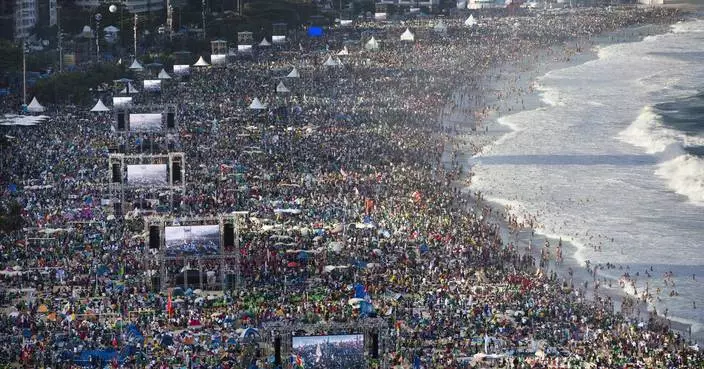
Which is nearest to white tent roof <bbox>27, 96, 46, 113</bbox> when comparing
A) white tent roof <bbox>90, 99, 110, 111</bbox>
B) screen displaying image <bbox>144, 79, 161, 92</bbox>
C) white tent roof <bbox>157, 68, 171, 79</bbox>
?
white tent roof <bbox>90, 99, 110, 111</bbox>

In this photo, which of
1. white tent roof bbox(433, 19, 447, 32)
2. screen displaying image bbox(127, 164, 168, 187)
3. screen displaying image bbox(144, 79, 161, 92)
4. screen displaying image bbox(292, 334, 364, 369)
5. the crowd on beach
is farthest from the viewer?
white tent roof bbox(433, 19, 447, 32)

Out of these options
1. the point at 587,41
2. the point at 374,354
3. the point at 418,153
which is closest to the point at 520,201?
the point at 418,153

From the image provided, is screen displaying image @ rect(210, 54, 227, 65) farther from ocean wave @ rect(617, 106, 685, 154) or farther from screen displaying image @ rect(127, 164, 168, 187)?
screen displaying image @ rect(127, 164, 168, 187)

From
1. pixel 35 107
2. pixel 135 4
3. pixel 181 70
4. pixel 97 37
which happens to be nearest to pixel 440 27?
pixel 135 4

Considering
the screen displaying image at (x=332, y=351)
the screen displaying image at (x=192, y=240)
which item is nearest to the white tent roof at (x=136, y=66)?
the screen displaying image at (x=192, y=240)

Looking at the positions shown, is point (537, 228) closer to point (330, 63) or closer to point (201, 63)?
point (330, 63)

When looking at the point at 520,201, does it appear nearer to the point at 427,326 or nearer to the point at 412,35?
the point at 427,326
